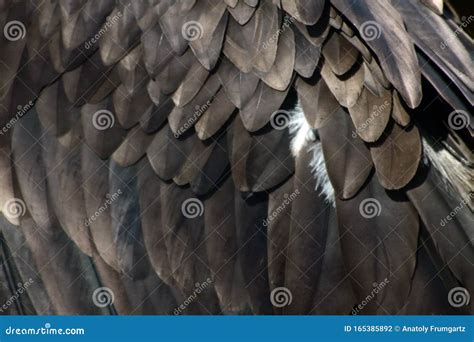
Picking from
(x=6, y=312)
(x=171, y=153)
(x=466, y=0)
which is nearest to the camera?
(x=171, y=153)

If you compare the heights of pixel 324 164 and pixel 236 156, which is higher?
pixel 324 164

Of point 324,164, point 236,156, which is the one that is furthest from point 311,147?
point 236,156

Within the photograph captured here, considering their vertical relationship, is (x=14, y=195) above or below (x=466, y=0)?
below

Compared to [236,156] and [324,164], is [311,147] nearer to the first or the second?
[324,164]

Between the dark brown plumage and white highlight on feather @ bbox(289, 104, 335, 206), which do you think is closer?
the dark brown plumage

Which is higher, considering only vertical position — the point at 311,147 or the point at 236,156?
the point at 311,147

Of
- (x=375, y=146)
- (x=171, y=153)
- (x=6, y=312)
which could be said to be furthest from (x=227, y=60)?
(x=6, y=312)

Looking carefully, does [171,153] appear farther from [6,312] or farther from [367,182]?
[6,312]

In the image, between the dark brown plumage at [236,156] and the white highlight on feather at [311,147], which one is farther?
the white highlight on feather at [311,147]
